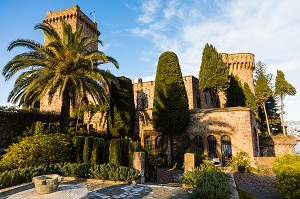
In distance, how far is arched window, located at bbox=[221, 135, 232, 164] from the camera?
16656mm

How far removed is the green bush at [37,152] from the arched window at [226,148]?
1103cm

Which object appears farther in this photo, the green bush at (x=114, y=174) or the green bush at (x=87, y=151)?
the green bush at (x=87, y=151)

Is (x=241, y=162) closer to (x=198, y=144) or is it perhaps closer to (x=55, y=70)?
(x=198, y=144)

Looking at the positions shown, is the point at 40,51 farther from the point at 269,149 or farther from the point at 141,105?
the point at 269,149

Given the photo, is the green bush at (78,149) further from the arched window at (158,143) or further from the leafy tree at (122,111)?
the arched window at (158,143)

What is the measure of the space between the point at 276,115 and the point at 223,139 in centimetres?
2555

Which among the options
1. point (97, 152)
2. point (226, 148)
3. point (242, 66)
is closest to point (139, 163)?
point (97, 152)

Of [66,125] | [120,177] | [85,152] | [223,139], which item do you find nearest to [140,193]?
[120,177]

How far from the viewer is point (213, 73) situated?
86.8 feet

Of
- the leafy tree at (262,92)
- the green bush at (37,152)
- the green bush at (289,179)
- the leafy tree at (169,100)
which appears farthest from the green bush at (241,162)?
the leafy tree at (262,92)

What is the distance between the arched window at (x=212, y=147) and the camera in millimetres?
17109

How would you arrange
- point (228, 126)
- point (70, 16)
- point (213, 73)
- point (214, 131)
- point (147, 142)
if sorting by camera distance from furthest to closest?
point (70, 16), point (213, 73), point (147, 142), point (214, 131), point (228, 126)

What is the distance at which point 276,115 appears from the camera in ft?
122

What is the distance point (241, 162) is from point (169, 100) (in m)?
6.88
